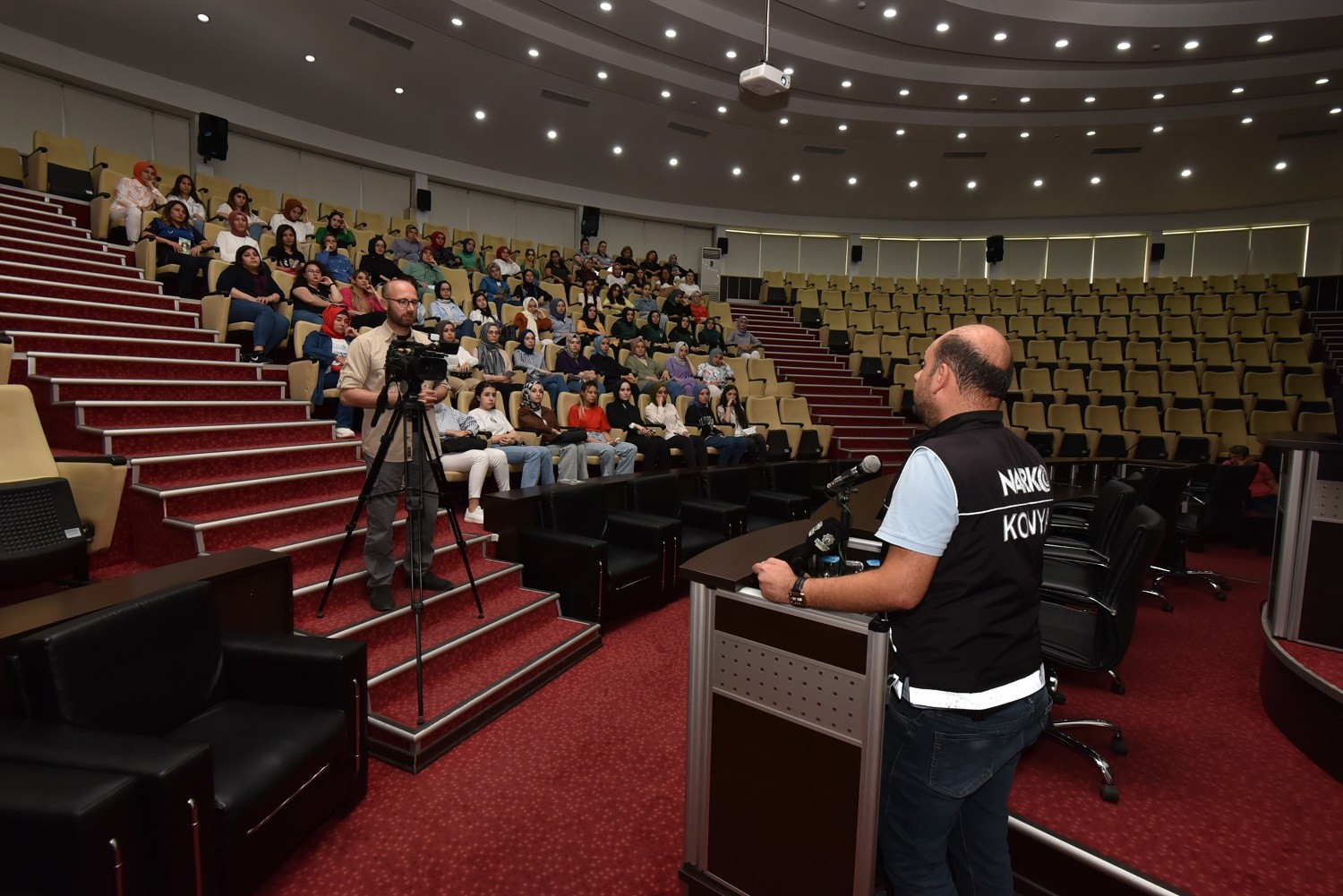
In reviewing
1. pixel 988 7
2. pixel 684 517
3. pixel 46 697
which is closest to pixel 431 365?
pixel 46 697

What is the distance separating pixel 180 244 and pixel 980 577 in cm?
607

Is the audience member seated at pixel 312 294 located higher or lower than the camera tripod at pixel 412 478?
higher

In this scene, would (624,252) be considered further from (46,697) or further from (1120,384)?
(46,697)

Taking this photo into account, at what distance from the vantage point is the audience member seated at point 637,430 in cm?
556

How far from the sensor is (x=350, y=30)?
7.02 metres

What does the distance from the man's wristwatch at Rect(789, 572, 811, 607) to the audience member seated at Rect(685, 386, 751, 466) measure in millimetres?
4886

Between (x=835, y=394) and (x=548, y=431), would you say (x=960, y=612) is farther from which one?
(x=835, y=394)

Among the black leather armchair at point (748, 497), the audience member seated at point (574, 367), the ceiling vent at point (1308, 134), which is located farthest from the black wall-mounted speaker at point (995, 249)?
the black leather armchair at point (748, 497)

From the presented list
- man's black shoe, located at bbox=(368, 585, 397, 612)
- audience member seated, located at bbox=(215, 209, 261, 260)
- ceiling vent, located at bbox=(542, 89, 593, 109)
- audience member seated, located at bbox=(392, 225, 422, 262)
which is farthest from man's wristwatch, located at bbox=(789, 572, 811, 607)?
ceiling vent, located at bbox=(542, 89, 593, 109)

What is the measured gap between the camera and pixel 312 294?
4.93 metres

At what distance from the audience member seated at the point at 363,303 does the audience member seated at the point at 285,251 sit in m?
0.77

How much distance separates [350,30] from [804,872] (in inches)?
345

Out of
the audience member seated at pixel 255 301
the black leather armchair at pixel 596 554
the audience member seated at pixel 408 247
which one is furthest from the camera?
the audience member seated at pixel 408 247

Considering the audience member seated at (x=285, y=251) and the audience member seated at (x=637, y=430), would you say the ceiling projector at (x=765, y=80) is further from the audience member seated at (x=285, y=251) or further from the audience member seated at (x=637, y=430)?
the audience member seated at (x=285, y=251)
